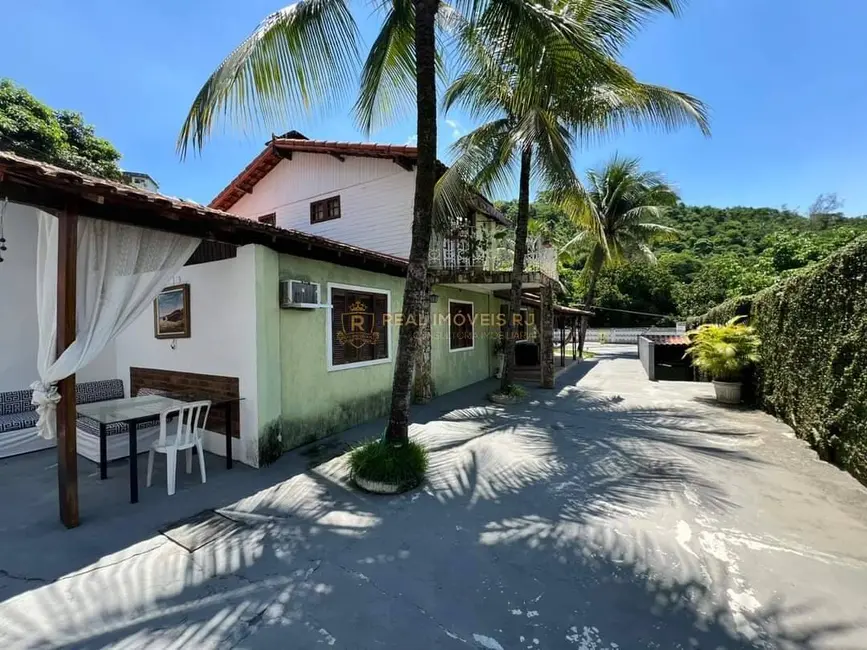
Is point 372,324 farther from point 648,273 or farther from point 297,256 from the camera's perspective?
point 648,273

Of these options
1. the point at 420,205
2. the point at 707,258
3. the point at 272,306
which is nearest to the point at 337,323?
the point at 272,306

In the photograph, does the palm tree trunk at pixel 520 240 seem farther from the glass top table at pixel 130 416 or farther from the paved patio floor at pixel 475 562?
the glass top table at pixel 130 416

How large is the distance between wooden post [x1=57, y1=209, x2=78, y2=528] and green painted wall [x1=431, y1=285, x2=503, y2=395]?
7401 mm

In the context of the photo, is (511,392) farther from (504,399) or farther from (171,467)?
(171,467)

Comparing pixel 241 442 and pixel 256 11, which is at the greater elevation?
pixel 256 11

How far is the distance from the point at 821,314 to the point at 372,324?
7245 millimetres

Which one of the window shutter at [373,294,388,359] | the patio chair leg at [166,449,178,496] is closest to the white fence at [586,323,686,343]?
the window shutter at [373,294,388,359]

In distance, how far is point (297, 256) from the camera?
6.09 m

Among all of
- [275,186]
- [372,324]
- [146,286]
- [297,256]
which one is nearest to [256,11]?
[297,256]

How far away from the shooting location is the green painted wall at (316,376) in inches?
234

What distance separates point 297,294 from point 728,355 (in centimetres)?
919

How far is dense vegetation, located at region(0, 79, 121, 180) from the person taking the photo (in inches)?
444

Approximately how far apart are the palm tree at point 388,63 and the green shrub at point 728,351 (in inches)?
278

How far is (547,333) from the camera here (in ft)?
38.0
